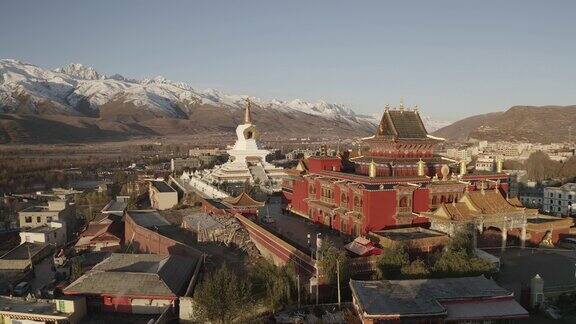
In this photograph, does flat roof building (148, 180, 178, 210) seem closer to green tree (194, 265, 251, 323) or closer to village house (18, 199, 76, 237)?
village house (18, 199, 76, 237)

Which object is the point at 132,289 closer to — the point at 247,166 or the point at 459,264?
the point at 459,264

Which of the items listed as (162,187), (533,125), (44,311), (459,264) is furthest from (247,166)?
(533,125)

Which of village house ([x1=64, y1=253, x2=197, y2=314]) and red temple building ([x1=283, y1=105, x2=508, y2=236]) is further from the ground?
red temple building ([x1=283, y1=105, x2=508, y2=236])

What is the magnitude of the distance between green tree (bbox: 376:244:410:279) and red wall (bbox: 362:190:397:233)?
212 inches

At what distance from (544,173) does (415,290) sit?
6190cm

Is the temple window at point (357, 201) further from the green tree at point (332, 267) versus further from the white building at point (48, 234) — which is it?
the white building at point (48, 234)

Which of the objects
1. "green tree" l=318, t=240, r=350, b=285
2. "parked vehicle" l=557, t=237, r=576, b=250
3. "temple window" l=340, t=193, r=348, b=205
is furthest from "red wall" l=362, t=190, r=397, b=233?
"parked vehicle" l=557, t=237, r=576, b=250

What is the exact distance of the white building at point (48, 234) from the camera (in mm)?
35031

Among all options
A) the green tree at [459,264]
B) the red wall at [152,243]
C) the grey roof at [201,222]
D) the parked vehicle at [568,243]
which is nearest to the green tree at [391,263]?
the green tree at [459,264]

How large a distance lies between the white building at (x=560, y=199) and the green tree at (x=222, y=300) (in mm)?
38312

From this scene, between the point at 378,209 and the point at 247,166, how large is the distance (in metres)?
27.4

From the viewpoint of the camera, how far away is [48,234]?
35.7 m

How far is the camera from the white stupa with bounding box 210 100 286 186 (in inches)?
1914

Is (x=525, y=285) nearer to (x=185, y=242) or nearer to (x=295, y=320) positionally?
(x=295, y=320)
